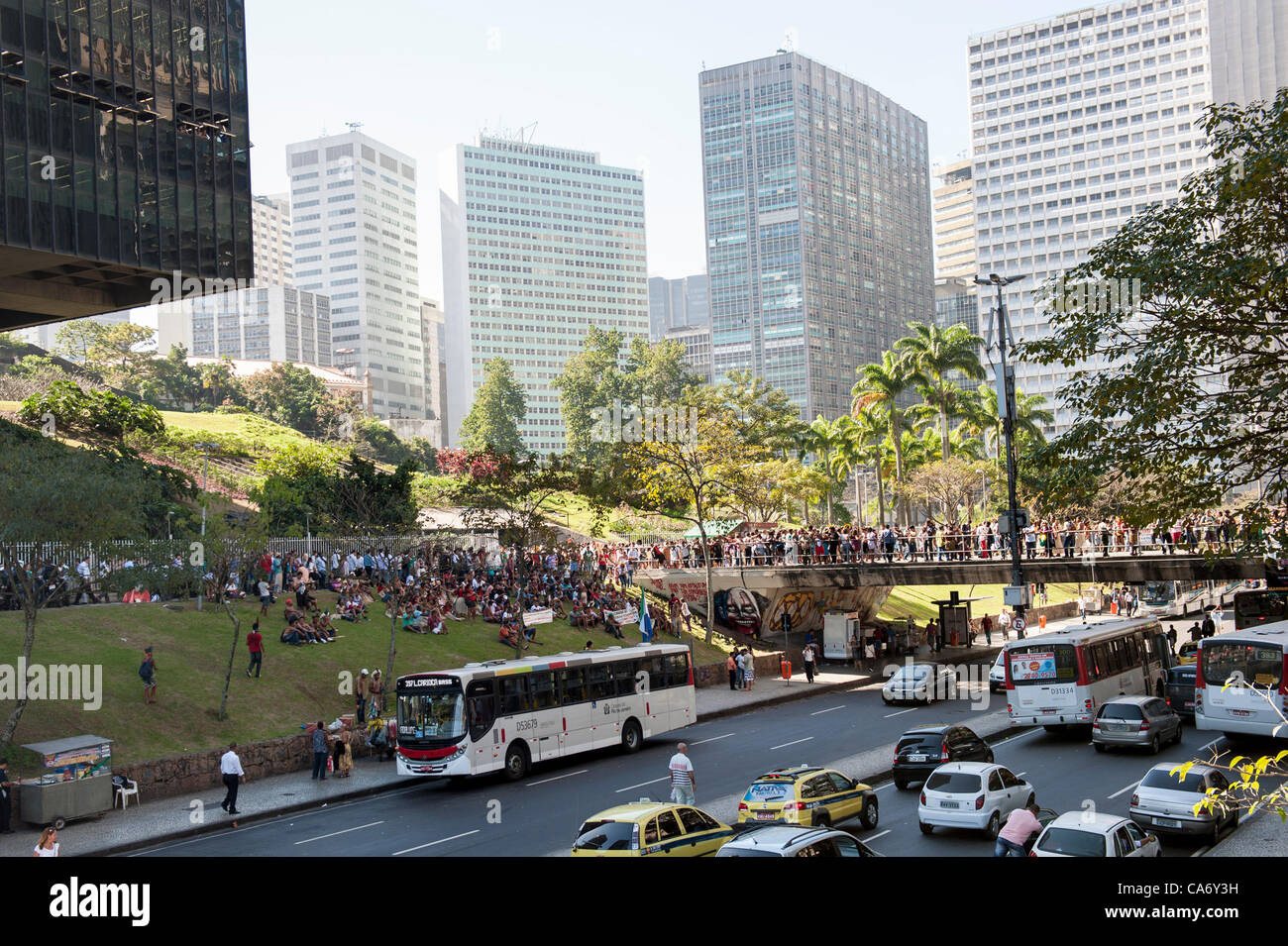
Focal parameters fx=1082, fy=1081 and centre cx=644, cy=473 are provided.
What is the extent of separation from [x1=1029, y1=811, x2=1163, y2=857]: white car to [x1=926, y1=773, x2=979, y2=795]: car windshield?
3.75m

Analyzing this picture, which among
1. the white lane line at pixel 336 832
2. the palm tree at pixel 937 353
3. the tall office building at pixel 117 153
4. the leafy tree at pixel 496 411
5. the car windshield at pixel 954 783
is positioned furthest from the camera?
the leafy tree at pixel 496 411

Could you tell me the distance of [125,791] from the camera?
23891mm

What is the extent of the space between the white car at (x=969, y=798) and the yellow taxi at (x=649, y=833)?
14.5ft

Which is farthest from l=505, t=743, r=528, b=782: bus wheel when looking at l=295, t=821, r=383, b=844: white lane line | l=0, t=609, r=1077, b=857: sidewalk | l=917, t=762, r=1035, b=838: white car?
l=917, t=762, r=1035, b=838: white car

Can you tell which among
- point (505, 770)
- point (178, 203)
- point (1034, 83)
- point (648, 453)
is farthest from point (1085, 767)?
point (1034, 83)

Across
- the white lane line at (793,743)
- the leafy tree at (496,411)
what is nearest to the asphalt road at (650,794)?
the white lane line at (793,743)

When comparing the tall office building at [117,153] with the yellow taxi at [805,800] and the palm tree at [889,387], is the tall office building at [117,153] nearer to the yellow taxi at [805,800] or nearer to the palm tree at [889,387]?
the yellow taxi at [805,800]

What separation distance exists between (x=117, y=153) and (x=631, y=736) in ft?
104

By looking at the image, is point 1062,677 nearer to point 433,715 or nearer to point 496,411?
point 433,715

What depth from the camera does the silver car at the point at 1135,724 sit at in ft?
83.9

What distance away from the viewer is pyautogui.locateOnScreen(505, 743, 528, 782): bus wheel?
88.5 feet
